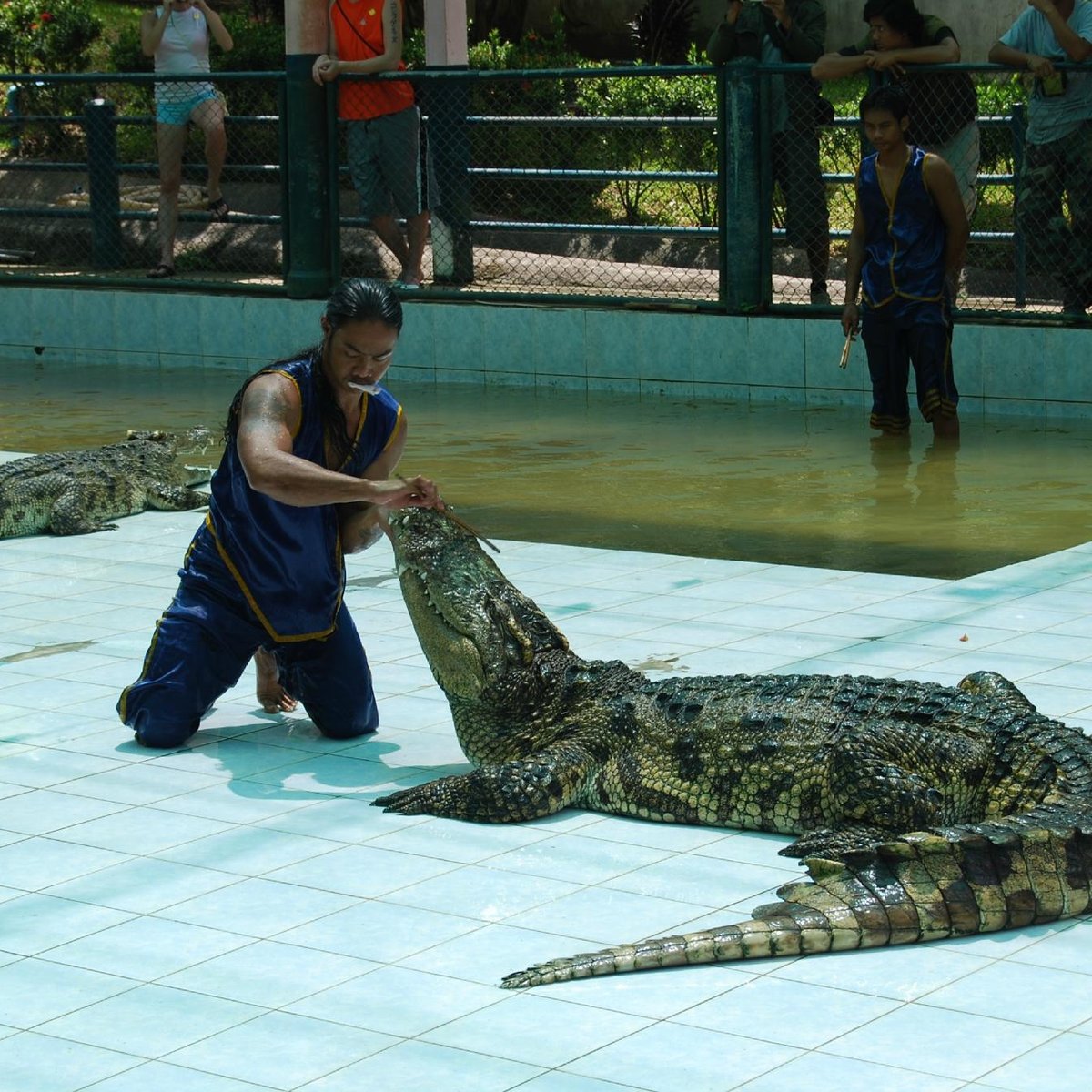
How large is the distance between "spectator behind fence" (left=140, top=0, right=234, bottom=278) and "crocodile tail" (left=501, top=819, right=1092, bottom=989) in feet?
34.8

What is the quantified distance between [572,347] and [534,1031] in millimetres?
8829

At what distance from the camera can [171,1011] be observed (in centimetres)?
332

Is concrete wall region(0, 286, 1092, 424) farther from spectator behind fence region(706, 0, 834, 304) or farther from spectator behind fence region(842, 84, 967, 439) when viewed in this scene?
spectator behind fence region(842, 84, 967, 439)

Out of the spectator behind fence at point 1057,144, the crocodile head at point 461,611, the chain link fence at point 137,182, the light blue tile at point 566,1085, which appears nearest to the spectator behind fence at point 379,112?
the chain link fence at point 137,182

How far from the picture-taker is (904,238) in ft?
29.5

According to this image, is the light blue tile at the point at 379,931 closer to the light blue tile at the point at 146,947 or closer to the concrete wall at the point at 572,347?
the light blue tile at the point at 146,947

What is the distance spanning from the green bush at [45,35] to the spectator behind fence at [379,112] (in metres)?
8.27

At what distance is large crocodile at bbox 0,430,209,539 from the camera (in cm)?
791

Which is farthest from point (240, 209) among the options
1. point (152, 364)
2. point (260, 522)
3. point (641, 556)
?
point (260, 522)

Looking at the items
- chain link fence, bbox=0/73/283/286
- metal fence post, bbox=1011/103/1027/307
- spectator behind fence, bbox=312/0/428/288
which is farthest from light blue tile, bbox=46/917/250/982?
chain link fence, bbox=0/73/283/286

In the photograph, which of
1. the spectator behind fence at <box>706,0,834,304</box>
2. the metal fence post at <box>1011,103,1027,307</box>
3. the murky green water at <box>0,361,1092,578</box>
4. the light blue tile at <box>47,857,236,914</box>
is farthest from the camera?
the spectator behind fence at <box>706,0,834,304</box>

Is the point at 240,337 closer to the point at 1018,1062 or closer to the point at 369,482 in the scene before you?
the point at 369,482

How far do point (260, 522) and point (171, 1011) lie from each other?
167 cm

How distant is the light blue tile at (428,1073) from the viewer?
301 cm
